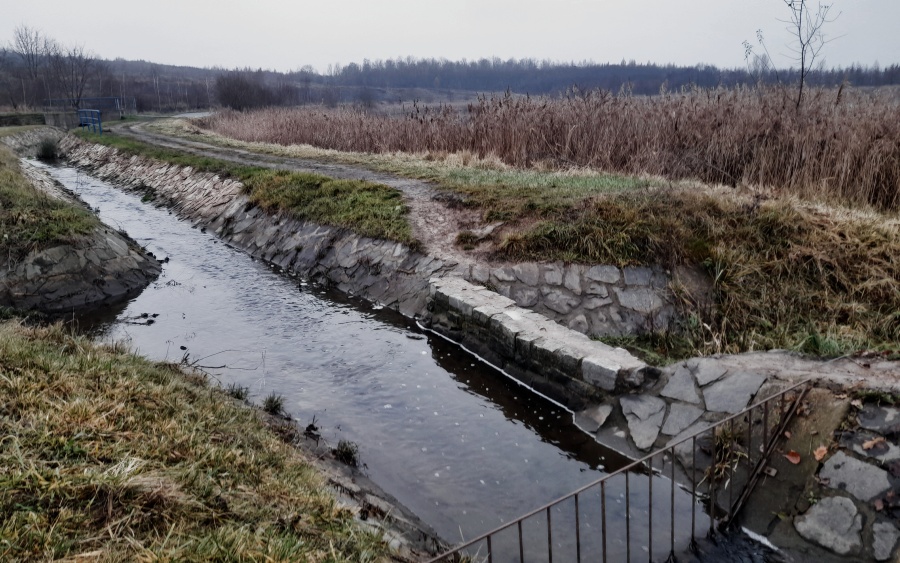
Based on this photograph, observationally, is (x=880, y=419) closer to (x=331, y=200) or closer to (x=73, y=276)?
(x=331, y=200)

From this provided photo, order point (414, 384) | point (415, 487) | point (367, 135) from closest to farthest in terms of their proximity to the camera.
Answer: point (415, 487), point (414, 384), point (367, 135)

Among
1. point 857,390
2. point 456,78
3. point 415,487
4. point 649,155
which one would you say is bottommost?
point 415,487

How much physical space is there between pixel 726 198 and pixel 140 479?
7.42 metres

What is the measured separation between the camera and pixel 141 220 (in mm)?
14289

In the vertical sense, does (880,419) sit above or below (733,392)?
above

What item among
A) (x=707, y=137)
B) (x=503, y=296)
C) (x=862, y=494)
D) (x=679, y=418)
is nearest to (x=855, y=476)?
(x=862, y=494)

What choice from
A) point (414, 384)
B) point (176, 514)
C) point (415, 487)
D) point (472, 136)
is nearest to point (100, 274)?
point (414, 384)

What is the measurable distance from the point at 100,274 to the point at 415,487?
6.72 m

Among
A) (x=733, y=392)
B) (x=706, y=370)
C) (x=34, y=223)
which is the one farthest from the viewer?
(x=34, y=223)

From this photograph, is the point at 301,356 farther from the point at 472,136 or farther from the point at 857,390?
the point at 472,136

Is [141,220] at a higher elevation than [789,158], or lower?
lower

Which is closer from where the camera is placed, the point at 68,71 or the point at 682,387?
the point at 682,387

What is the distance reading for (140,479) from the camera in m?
2.93

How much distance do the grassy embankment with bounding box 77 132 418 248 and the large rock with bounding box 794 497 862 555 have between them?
6.10m
